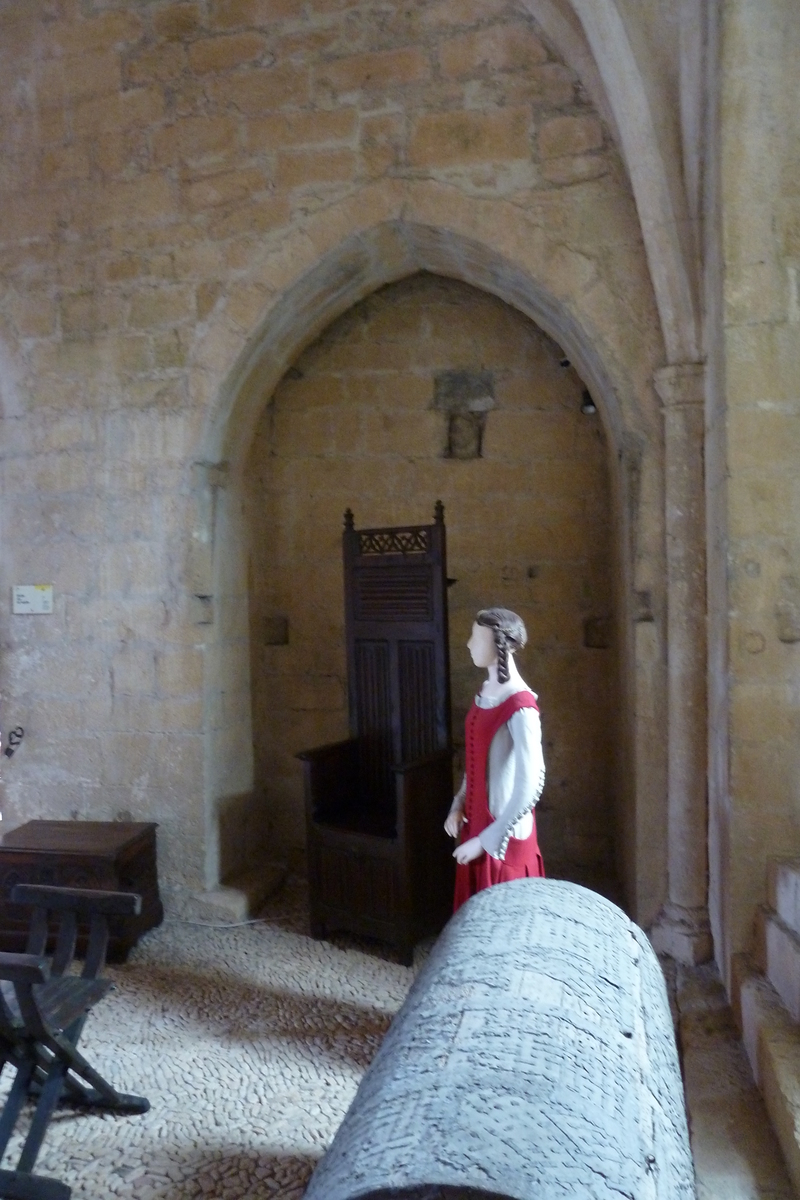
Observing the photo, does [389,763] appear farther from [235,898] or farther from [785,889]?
[785,889]

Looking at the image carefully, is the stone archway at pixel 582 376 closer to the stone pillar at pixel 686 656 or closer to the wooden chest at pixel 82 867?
the stone pillar at pixel 686 656

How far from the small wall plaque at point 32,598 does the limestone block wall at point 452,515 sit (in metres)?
0.96

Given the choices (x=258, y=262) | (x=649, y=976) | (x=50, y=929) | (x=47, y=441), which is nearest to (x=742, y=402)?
(x=649, y=976)

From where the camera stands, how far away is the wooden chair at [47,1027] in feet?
6.78

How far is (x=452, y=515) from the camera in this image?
4168 millimetres

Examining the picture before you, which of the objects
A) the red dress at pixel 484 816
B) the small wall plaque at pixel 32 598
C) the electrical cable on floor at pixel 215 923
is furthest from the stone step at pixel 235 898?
the small wall plaque at pixel 32 598

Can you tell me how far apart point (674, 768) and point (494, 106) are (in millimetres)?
2560

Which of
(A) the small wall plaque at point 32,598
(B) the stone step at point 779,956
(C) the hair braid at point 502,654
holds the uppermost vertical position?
(A) the small wall plaque at point 32,598

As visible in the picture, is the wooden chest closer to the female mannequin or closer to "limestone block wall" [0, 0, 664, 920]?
"limestone block wall" [0, 0, 664, 920]

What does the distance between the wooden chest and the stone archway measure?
32 centimetres

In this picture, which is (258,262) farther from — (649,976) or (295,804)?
(649,976)

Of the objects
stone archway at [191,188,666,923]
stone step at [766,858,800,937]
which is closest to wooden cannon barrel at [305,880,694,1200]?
stone step at [766,858,800,937]

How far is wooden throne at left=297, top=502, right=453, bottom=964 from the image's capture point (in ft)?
10.9

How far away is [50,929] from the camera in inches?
134
